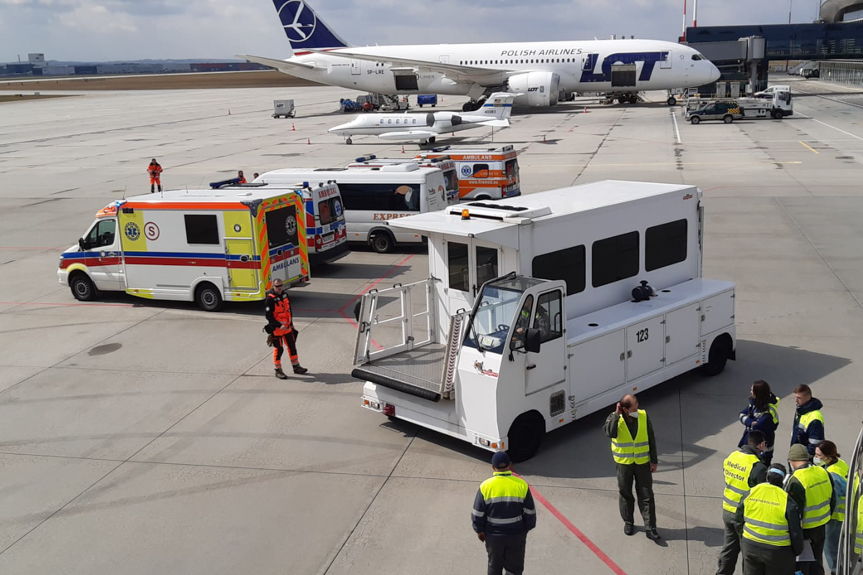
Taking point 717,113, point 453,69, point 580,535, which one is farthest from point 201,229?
point 453,69

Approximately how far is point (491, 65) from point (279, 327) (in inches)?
2222

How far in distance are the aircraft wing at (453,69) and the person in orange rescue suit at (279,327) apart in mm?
52803

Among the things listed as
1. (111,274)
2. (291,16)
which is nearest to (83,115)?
(291,16)

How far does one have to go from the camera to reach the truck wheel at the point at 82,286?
19.7 m

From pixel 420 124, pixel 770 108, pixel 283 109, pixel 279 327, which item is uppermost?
pixel 283 109

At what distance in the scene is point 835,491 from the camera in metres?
7.28

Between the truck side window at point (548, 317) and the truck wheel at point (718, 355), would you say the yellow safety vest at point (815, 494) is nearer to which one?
the truck side window at point (548, 317)

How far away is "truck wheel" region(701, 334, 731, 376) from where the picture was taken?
1326 cm

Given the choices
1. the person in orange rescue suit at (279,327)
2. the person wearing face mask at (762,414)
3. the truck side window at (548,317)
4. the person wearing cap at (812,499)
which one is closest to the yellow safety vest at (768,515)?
the person wearing cap at (812,499)

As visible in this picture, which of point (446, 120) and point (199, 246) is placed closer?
point (199, 246)

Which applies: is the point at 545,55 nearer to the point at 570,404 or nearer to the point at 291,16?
the point at 291,16

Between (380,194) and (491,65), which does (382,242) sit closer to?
(380,194)

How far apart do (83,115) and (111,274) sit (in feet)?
245

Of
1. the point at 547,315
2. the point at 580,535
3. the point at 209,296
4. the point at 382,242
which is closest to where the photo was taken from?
the point at 580,535
